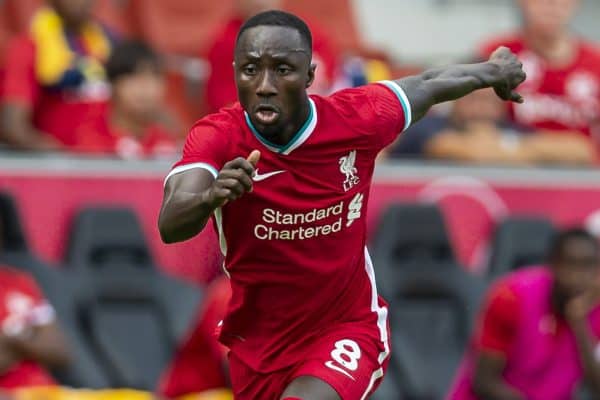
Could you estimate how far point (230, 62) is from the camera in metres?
10.5

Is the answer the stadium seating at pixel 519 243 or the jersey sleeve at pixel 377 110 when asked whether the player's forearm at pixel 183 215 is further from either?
the stadium seating at pixel 519 243

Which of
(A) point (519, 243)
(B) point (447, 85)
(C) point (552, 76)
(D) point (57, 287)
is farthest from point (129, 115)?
(B) point (447, 85)

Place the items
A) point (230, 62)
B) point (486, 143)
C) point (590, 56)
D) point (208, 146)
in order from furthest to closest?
1. point (590, 56)
2. point (486, 143)
3. point (230, 62)
4. point (208, 146)

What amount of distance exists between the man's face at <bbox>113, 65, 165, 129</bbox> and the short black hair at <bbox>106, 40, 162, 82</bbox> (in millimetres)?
29

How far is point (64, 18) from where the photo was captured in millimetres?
10297

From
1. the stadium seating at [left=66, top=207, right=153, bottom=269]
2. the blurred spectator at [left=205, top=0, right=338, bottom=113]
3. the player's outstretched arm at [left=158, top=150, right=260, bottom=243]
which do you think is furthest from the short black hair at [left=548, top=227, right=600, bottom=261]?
the player's outstretched arm at [left=158, top=150, right=260, bottom=243]

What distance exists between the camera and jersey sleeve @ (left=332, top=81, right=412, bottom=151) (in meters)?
6.13

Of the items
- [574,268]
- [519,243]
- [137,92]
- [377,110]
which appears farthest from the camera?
[519,243]

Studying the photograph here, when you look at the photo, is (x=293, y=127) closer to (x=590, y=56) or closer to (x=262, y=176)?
(x=262, y=176)

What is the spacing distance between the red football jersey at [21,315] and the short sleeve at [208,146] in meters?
3.23

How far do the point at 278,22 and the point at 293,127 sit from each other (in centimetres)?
36

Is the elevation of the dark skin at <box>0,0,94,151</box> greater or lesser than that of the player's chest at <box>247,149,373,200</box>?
lesser

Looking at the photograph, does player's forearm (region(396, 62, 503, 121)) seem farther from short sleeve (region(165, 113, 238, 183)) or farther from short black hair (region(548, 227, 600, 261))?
short black hair (region(548, 227, 600, 261))

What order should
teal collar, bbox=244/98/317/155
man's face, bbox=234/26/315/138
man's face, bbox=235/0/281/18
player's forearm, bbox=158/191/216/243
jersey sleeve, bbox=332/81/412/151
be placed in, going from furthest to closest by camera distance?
man's face, bbox=235/0/281/18
jersey sleeve, bbox=332/81/412/151
teal collar, bbox=244/98/317/155
man's face, bbox=234/26/315/138
player's forearm, bbox=158/191/216/243
